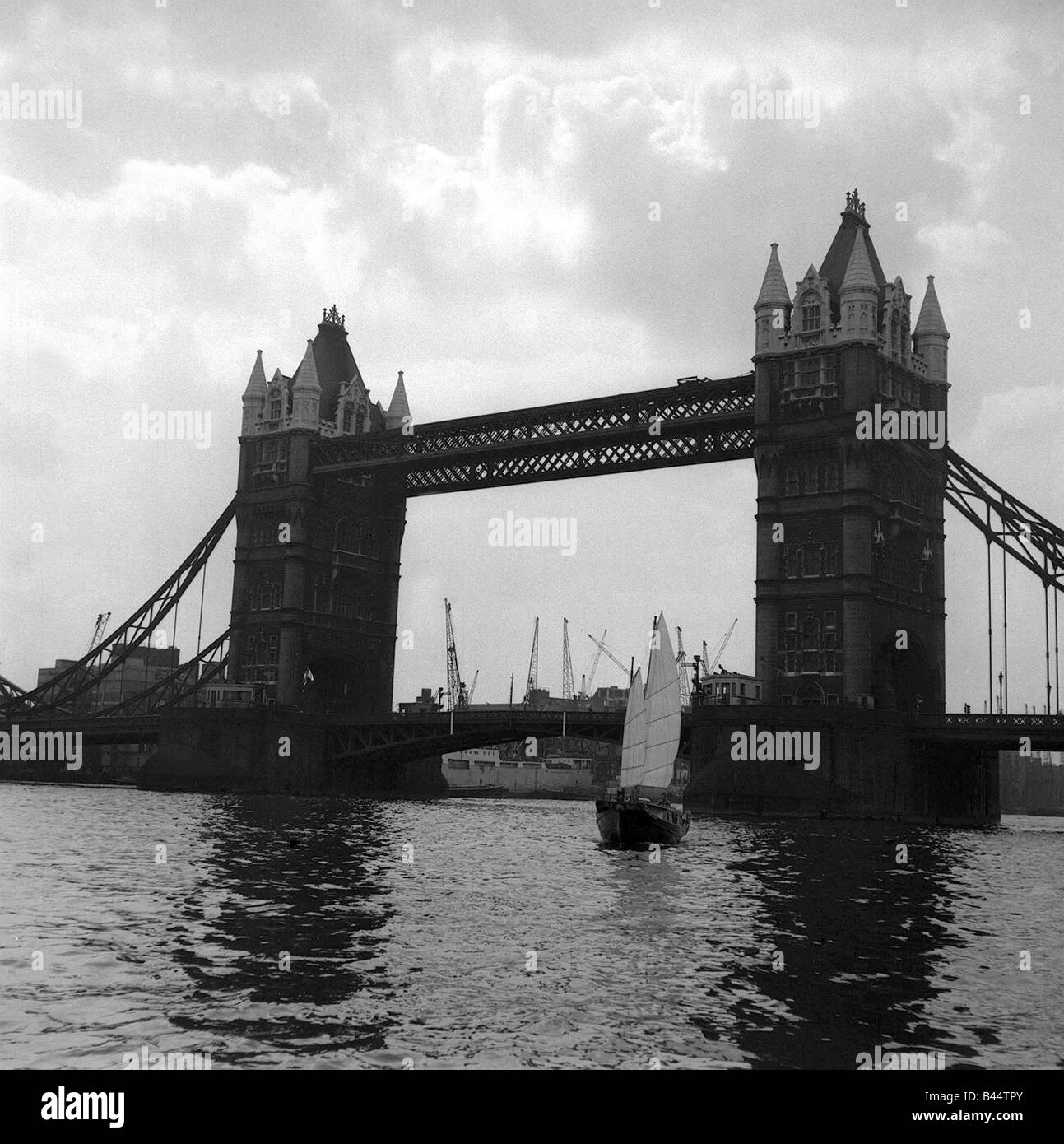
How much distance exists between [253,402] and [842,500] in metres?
68.5

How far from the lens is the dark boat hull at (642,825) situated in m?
73.4

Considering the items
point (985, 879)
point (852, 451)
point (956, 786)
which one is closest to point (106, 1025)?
point (985, 879)

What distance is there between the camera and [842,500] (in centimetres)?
10694

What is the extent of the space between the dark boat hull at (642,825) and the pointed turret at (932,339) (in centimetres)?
5802

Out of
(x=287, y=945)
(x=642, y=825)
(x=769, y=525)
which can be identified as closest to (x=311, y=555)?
(x=769, y=525)

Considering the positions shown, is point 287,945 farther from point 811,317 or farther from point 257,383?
point 257,383

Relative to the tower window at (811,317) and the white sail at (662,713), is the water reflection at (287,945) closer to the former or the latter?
the white sail at (662,713)

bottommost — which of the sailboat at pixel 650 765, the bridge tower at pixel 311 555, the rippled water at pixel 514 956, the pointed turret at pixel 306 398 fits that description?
the rippled water at pixel 514 956

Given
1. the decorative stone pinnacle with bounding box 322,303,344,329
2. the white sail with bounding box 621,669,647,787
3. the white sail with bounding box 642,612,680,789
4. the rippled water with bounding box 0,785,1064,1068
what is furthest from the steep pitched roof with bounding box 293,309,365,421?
the rippled water with bounding box 0,785,1064,1068

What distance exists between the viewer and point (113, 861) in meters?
57.8

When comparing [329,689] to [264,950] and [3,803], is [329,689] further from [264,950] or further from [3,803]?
[264,950]

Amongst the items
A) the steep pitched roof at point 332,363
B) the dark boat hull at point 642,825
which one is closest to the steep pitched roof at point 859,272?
the dark boat hull at point 642,825

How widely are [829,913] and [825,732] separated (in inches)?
2189
